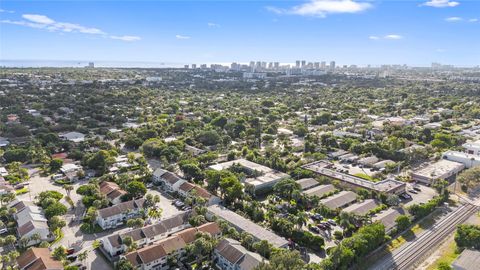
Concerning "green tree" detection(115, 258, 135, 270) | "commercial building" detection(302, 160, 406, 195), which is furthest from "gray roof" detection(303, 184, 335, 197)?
"green tree" detection(115, 258, 135, 270)

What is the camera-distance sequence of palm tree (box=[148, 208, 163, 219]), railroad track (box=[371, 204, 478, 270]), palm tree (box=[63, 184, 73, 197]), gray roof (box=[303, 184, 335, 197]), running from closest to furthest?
railroad track (box=[371, 204, 478, 270])
palm tree (box=[148, 208, 163, 219])
palm tree (box=[63, 184, 73, 197])
gray roof (box=[303, 184, 335, 197])

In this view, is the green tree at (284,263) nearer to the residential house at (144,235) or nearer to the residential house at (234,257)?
→ the residential house at (234,257)

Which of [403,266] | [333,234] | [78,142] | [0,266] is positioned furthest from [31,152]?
[403,266]

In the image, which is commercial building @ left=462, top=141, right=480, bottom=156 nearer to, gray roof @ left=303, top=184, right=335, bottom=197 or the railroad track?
the railroad track

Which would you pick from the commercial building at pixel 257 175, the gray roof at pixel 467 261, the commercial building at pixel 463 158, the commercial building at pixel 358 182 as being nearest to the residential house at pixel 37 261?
the commercial building at pixel 257 175

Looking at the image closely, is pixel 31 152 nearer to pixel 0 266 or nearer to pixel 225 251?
pixel 0 266
